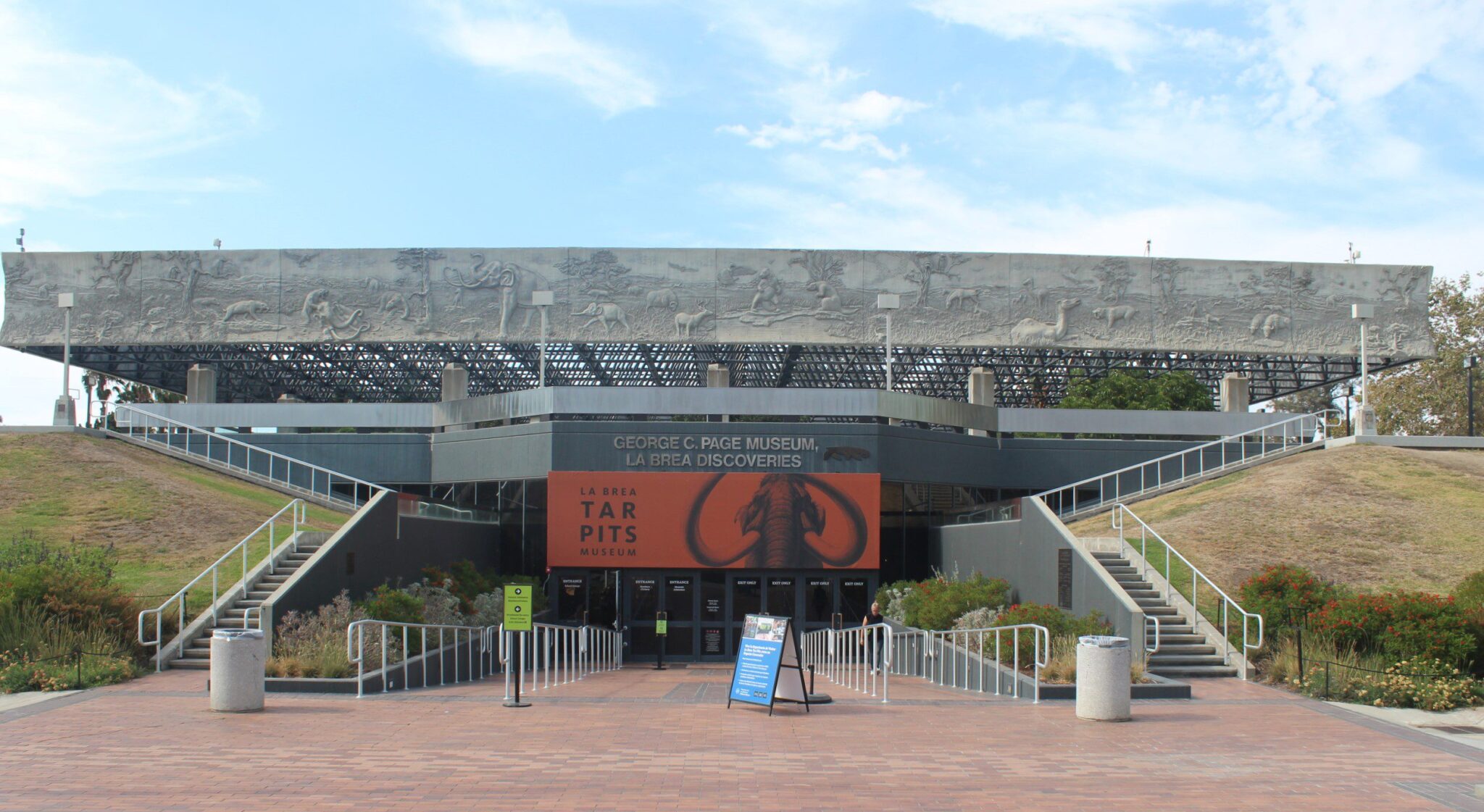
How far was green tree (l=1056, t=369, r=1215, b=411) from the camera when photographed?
134 ft

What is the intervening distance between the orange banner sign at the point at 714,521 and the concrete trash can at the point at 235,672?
16429 millimetres

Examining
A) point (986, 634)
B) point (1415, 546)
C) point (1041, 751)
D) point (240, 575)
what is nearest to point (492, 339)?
point (240, 575)

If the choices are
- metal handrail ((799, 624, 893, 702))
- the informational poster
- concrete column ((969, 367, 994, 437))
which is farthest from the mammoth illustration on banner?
concrete column ((969, 367, 994, 437))

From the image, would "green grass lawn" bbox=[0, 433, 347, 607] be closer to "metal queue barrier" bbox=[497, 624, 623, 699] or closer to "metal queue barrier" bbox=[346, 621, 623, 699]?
"metal queue barrier" bbox=[346, 621, 623, 699]

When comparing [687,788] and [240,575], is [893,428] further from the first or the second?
[687,788]

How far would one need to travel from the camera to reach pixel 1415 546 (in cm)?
2080

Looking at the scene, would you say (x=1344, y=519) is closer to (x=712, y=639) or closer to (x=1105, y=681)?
(x=1105, y=681)

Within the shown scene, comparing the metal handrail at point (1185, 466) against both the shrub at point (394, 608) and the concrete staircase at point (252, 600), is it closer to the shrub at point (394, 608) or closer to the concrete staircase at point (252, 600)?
the shrub at point (394, 608)

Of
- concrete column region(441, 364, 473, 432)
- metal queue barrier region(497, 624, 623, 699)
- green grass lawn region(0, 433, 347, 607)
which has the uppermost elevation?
concrete column region(441, 364, 473, 432)

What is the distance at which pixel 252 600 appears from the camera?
1897cm

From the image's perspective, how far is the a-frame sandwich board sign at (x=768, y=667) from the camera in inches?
538

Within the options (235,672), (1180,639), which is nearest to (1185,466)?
(1180,639)

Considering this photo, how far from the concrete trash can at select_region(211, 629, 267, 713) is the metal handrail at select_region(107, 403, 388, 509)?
47.5 ft

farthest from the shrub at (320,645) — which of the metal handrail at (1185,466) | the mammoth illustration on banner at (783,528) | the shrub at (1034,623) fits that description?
the metal handrail at (1185,466)
